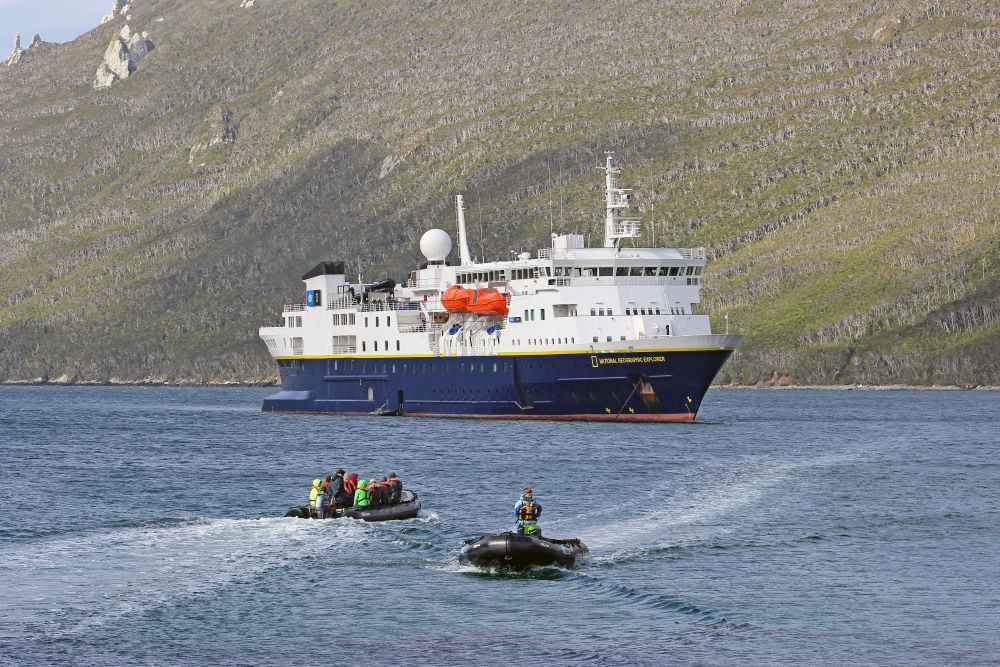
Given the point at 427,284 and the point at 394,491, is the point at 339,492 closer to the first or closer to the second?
the point at 394,491

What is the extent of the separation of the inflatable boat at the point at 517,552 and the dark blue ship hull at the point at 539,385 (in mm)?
53849

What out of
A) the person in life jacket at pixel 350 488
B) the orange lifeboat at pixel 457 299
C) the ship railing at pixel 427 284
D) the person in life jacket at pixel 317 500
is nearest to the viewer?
the person in life jacket at pixel 317 500

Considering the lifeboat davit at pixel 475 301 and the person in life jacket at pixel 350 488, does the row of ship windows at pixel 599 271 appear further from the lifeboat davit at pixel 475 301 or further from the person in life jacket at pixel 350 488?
the person in life jacket at pixel 350 488

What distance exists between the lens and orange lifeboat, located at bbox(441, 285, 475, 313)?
117000 millimetres

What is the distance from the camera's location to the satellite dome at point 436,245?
133500 mm

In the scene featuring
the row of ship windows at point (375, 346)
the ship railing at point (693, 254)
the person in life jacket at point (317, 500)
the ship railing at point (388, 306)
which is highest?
the ship railing at point (693, 254)

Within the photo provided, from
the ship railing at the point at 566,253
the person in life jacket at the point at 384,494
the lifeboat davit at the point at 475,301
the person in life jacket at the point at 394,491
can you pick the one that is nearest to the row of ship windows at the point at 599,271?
the ship railing at the point at 566,253

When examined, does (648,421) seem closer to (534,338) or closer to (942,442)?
(534,338)

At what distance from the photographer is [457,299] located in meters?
118

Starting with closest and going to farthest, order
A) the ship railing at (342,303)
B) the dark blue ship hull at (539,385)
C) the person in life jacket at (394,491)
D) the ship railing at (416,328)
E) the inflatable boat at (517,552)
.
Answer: the inflatable boat at (517,552)
the person in life jacket at (394,491)
the dark blue ship hull at (539,385)
the ship railing at (416,328)
the ship railing at (342,303)

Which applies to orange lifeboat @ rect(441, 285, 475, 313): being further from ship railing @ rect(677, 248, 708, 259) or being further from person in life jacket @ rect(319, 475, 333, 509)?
person in life jacket @ rect(319, 475, 333, 509)

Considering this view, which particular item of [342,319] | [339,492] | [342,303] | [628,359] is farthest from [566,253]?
[339,492]

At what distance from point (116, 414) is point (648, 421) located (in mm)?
72145

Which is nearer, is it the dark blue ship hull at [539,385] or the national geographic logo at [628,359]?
the national geographic logo at [628,359]
